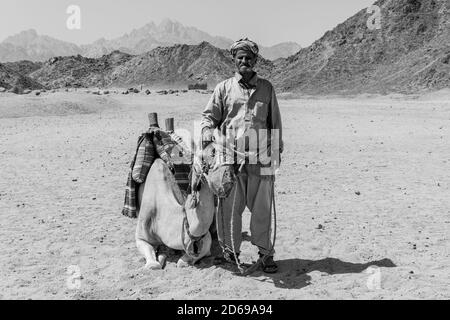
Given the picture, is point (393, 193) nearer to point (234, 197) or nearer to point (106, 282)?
point (234, 197)

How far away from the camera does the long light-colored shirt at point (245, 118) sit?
5543mm

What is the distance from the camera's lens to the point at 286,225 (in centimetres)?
780

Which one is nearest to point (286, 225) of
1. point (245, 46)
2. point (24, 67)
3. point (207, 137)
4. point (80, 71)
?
point (207, 137)

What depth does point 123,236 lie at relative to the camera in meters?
7.25

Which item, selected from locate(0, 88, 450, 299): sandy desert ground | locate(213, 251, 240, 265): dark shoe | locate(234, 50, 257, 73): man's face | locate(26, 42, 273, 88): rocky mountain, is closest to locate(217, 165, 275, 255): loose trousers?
locate(213, 251, 240, 265): dark shoe

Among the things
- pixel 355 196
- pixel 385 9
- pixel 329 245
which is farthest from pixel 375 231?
pixel 385 9

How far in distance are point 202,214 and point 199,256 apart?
822 millimetres

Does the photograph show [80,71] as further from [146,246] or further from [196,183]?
[196,183]

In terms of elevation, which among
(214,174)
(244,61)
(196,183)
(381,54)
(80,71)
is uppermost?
(80,71)

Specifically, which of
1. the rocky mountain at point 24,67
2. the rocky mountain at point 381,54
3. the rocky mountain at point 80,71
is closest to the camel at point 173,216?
the rocky mountain at point 381,54

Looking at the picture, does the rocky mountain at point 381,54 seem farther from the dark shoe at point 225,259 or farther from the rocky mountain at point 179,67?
the dark shoe at point 225,259

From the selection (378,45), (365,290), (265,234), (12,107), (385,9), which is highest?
(385,9)

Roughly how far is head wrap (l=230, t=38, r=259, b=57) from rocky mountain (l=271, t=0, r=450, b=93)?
45.4m
